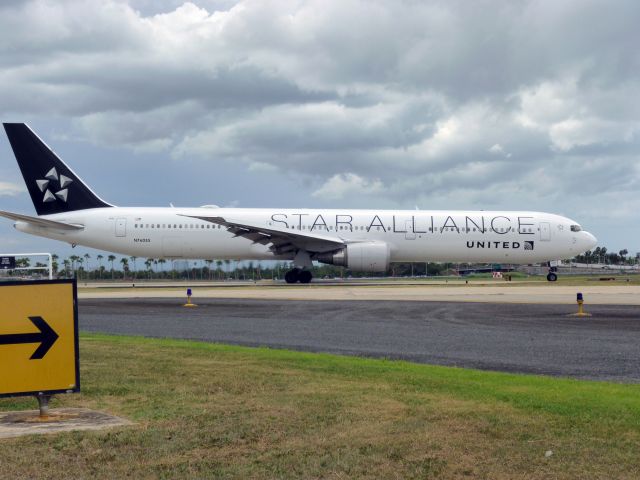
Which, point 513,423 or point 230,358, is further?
point 230,358

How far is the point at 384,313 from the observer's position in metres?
21.3

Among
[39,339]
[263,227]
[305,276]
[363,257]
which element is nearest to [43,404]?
[39,339]

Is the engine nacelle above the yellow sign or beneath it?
above

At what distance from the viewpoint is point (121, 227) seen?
133 ft

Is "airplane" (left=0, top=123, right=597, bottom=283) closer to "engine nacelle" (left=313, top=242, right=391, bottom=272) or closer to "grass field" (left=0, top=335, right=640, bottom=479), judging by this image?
"engine nacelle" (left=313, top=242, right=391, bottom=272)

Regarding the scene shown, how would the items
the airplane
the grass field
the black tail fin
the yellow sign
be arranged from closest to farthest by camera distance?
the grass field, the yellow sign, the black tail fin, the airplane

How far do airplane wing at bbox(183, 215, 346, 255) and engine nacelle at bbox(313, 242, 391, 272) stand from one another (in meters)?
0.82

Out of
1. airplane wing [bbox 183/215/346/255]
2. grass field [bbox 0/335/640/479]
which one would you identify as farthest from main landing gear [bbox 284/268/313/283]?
grass field [bbox 0/335/640/479]

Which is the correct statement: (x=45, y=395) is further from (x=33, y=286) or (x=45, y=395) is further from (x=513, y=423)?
(x=513, y=423)

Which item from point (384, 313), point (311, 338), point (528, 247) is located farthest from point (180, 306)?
point (528, 247)

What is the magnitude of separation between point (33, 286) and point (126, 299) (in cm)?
2208

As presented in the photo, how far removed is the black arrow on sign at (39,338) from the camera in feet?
23.5

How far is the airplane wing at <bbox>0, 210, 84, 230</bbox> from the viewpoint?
128 feet

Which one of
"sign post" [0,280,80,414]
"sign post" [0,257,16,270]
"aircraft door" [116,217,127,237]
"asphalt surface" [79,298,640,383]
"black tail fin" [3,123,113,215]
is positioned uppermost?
"black tail fin" [3,123,113,215]
